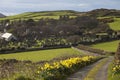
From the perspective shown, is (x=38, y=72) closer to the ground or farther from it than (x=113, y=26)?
farther from it

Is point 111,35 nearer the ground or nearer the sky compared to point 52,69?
nearer the ground

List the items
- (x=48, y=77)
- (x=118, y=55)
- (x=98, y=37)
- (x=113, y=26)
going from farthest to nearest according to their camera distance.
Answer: (x=113, y=26)
(x=98, y=37)
(x=118, y=55)
(x=48, y=77)

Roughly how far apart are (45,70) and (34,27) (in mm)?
141760

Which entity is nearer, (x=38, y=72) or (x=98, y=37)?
(x=38, y=72)

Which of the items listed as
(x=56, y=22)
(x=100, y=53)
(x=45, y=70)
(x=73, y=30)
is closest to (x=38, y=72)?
(x=45, y=70)

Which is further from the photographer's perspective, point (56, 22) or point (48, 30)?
point (56, 22)

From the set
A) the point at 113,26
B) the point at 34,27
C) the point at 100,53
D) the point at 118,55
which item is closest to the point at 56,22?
the point at 34,27

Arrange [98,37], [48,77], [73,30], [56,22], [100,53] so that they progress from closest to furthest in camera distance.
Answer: [48,77], [100,53], [98,37], [73,30], [56,22]

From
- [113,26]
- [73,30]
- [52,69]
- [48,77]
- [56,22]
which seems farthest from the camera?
[56,22]

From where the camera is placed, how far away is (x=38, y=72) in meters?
24.1

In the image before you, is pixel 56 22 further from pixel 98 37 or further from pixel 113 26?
pixel 98 37

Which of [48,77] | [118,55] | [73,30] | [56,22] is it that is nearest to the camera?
[48,77]

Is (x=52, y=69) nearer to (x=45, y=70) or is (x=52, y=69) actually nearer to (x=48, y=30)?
(x=45, y=70)

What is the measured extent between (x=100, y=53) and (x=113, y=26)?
259 ft
